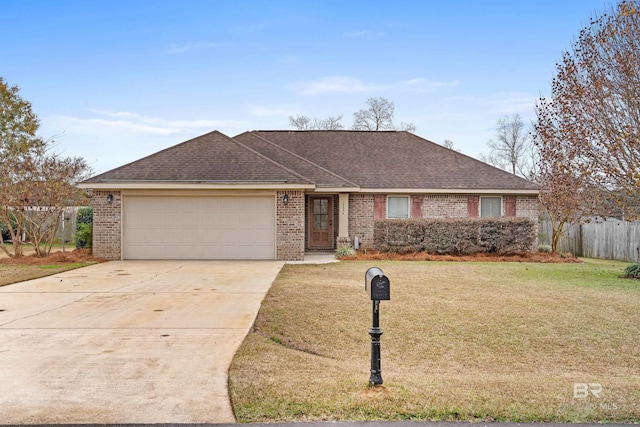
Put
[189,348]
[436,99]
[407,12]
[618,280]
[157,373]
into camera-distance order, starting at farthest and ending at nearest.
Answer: [436,99]
[407,12]
[618,280]
[189,348]
[157,373]

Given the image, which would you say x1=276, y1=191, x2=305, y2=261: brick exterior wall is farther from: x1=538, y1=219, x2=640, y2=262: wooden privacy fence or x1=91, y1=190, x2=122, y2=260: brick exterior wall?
x1=538, y1=219, x2=640, y2=262: wooden privacy fence

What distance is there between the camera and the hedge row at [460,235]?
58.7 feet

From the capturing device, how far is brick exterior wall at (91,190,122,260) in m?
17.0

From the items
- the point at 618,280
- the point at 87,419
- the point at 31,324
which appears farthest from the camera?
the point at 618,280

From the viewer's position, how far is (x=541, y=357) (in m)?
6.56

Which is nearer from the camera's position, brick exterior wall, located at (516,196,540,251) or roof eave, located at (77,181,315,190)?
roof eave, located at (77,181,315,190)

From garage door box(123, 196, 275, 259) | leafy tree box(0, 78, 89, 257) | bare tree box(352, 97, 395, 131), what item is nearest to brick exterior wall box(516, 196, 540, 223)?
garage door box(123, 196, 275, 259)

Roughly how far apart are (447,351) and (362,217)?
1324 cm

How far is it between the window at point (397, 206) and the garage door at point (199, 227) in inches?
209

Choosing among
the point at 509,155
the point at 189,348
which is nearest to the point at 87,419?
the point at 189,348

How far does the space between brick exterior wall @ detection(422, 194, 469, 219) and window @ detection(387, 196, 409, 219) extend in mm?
692

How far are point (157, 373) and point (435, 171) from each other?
56.5ft

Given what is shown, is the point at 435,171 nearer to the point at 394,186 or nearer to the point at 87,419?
the point at 394,186

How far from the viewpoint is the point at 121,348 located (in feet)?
20.3
